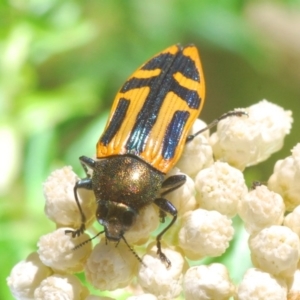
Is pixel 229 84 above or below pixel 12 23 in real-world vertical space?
above

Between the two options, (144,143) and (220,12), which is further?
(220,12)

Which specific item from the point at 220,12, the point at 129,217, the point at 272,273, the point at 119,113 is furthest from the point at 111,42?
the point at 272,273

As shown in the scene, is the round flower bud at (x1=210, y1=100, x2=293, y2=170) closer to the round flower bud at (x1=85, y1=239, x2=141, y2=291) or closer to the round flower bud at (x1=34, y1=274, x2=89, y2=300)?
the round flower bud at (x1=85, y1=239, x2=141, y2=291)

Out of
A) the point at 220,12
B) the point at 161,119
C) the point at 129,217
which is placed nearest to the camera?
the point at 129,217

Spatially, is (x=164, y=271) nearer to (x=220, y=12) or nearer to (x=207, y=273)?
(x=207, y=273)

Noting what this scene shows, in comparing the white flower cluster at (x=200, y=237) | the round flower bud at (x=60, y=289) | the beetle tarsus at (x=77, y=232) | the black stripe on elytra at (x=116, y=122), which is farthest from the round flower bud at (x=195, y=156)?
the round flower bud at (x=60, y=289)

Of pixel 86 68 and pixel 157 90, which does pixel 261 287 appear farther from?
pixel 86 68

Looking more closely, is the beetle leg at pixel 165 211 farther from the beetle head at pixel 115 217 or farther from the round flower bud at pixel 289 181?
the round flower bud at pixel 289 181

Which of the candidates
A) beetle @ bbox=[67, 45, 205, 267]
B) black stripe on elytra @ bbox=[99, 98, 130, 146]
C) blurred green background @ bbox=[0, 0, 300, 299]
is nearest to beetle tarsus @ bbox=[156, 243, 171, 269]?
beetle @ bbox=[67, 45, 205, 267]

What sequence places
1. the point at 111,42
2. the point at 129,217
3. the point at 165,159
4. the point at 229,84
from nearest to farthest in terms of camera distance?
the point at 129,217
the point at 165,159
the point at 111,42
the point at 229,84
